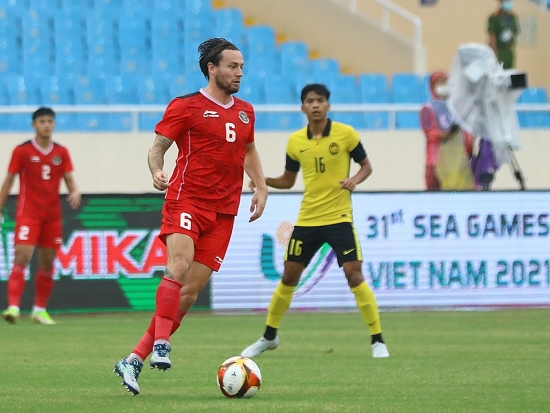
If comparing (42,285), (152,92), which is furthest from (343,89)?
(42,285)

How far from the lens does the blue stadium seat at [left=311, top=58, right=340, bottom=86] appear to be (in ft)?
70.1

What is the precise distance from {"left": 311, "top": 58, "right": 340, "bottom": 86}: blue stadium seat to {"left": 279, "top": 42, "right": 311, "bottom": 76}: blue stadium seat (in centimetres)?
13

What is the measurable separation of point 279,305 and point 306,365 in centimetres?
102

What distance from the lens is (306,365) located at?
9.23 m

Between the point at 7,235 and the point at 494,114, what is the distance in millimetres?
6810

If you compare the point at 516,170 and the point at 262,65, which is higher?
the point at 262,65

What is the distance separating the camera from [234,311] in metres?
15.0

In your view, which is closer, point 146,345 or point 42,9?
point 146,345

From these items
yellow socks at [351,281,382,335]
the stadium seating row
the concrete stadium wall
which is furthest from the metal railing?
yellow socks at [351,281,382,335]

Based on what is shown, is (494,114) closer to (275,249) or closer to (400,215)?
(400,215)

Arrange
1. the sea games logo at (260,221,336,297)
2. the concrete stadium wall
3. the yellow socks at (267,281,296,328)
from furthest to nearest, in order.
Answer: the concrete stadium wall < the sea games logo at (260,221,336,297) < the yellow socks at (267,281,296,328)

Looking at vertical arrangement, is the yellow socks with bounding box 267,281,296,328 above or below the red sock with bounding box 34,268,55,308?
above

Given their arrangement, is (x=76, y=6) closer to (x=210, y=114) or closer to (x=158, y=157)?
(x=210, y=114)

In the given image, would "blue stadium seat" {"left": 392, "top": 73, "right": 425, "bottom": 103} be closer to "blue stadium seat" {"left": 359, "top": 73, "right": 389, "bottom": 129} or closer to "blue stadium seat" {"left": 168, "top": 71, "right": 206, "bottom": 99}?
"blue stadium seat" {"left": 359, "top": 73, "right": 389, "bottom": 129}
